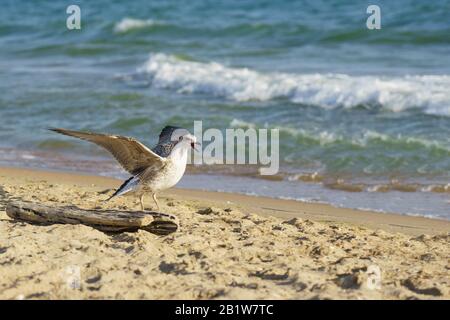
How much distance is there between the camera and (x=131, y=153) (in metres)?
6.70

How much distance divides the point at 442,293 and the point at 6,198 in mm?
4082

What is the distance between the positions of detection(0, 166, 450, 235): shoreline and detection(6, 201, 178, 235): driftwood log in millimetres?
1575

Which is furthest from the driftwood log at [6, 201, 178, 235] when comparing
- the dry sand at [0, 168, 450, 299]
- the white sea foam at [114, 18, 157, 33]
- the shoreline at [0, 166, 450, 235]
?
the white sea foam at [114, 18, 157, 33]

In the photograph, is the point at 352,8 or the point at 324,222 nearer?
the point at 324,222

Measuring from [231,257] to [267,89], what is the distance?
837 centimetres

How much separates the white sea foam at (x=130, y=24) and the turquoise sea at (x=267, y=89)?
86 mm

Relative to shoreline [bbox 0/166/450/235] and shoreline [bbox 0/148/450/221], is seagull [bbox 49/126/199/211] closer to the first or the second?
shoreline [bbox 0/166/450/235]

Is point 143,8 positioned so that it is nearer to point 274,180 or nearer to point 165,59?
point 165,59

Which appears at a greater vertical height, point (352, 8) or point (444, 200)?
point (352, 8)

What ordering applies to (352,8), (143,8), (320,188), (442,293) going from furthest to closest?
(143,8)
(352,8)
(320,188)
(442,293)

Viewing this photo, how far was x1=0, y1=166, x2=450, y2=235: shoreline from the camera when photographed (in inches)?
295

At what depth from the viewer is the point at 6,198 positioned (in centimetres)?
779

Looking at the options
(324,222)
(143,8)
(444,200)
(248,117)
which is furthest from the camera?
(143,8)

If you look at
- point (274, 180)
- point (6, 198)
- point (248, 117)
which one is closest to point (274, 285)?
point (6, 198)
